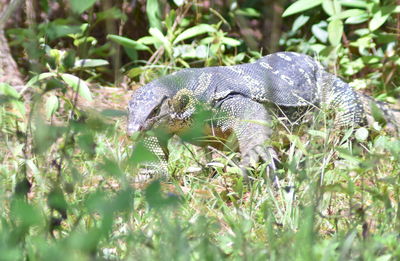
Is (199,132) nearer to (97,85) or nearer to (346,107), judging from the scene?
(346,107)

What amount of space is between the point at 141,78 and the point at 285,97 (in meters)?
1.90

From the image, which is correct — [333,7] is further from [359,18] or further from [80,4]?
[359,18]

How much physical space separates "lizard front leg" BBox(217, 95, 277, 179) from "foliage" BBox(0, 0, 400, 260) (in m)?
0.13

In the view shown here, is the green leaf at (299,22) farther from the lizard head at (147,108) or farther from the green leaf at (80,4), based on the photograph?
the green leaf at (80,4)

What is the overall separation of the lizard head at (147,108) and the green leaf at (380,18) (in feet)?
9.19

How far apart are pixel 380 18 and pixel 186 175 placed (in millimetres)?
3114

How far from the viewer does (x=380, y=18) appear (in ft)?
21.7

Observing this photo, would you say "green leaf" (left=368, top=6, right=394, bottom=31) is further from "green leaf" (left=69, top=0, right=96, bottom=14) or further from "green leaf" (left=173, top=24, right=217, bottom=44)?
"green leaf" (left=69, top=0, right=96, bottom=14)

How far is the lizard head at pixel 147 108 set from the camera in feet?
14.4

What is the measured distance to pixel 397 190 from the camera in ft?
10.6

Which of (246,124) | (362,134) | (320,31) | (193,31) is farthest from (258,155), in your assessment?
(320,31)

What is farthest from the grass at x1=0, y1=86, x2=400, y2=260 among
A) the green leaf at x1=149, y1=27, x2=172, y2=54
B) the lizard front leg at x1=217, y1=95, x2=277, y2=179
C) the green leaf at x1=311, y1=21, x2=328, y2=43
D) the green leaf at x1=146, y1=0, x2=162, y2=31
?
the green leaf at x1=311, y1=21, x2=328, y2=43

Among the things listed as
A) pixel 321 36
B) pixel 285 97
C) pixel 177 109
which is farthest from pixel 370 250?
pixel 321 36

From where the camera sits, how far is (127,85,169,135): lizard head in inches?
173
